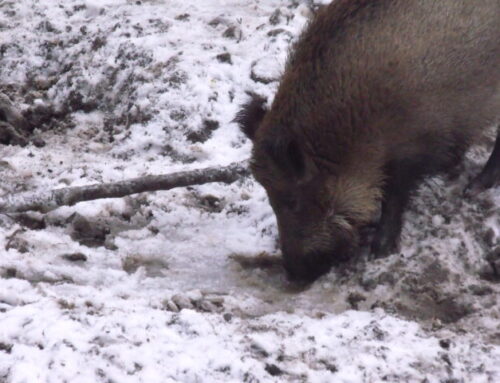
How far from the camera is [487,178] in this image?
172 inches

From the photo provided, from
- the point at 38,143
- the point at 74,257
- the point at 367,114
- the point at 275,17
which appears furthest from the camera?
the point at 275,17

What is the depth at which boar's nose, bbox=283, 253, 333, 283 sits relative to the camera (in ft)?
13.1

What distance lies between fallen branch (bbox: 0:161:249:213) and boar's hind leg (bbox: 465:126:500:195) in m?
1.48

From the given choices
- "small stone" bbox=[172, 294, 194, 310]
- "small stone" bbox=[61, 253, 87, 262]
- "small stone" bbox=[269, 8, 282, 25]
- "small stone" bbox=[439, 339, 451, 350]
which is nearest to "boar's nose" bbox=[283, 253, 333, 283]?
"small stone" bbox=[172, 294, 194, 310]

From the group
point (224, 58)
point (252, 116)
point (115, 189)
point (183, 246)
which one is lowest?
point (183, 246)

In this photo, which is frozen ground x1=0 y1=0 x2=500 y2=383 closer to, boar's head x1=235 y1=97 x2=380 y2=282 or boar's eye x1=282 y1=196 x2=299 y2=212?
boar's head x1=235 y1=97 x2=380 y2=282

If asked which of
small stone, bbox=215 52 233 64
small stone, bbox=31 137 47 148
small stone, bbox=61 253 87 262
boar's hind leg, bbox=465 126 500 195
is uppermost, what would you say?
boar's hind leg, bbox=465 126 500 195

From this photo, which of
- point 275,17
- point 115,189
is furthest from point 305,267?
point 275,17

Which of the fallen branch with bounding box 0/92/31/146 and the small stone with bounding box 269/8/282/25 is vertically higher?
the small stone with bounding box 269/8/282/25

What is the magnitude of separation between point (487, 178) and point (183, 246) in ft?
6.54

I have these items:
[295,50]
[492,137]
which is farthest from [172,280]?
[492,137]

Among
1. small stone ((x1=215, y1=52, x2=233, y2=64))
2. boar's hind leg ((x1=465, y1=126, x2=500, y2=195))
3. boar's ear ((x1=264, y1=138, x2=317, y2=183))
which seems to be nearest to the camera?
boar's ear ((x1=264, y1=138, x2=317, y2=183))

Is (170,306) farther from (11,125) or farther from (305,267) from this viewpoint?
(11,125)

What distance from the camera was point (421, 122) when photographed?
379 cm
